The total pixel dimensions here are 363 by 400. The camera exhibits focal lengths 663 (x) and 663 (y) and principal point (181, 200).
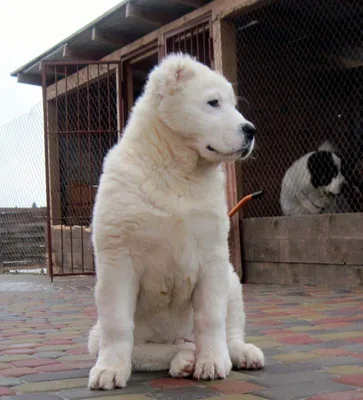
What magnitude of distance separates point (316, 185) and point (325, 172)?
0.22 metres

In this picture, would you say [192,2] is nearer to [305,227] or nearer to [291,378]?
[305,227]

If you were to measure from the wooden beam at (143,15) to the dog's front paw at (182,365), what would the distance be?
7.17 meters

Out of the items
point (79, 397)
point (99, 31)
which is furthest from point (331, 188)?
point (79, 397)

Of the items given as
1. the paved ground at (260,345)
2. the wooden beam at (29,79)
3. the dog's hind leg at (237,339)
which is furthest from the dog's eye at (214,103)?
the wooden beam at (29,79)

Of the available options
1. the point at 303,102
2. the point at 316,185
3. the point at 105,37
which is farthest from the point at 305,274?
the point at 105,37

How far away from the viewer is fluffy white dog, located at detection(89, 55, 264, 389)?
269cm

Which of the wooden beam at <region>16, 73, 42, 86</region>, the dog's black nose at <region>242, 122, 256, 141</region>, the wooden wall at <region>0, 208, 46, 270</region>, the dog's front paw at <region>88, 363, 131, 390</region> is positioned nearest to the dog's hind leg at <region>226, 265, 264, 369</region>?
the dog's front paw at <region>88, 363, 131, 390</region>

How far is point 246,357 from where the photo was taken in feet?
9.63

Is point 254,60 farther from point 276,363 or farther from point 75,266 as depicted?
point 276,363

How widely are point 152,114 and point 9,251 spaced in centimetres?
1282

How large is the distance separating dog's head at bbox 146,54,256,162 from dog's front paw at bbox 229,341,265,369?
855 mm

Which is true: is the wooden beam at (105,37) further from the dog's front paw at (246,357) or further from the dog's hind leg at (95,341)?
the dog's front paw at (246,357)

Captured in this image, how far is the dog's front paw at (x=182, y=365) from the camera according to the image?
108 inches

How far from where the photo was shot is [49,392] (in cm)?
264
